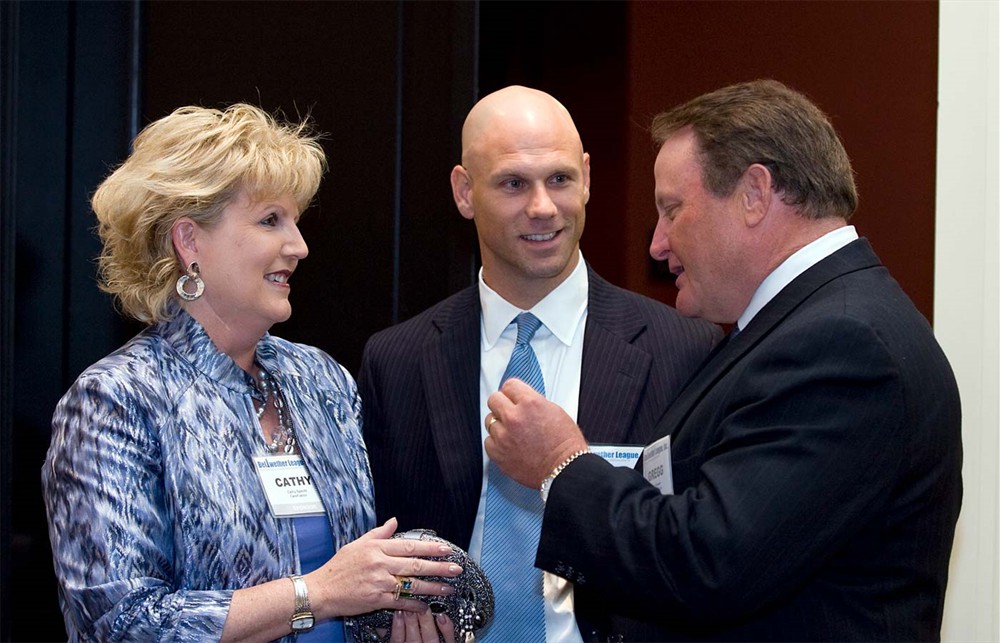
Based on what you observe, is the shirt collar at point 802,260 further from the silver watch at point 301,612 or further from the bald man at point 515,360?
the silver watch at point 301,612

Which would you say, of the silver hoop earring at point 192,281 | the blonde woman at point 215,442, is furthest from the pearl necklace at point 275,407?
the silver hoop earring at point 192,281

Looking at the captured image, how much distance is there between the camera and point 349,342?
322 cm

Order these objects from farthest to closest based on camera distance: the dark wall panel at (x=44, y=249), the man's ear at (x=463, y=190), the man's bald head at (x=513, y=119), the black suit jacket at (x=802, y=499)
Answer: the dark wall panel at (x=44, y=249) < the man's ear at (x=463, y=190) < the man's bald head at (x=513, y=119) < the black suit jacket at (x=802, y=499)

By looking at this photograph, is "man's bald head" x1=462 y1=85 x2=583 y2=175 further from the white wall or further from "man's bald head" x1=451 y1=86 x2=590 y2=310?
the white wall

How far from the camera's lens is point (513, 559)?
227cm

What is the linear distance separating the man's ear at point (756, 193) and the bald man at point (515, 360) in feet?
2.11

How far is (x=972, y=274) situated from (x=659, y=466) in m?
1.32

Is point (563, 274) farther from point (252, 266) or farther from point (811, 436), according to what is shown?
point (811, 436)

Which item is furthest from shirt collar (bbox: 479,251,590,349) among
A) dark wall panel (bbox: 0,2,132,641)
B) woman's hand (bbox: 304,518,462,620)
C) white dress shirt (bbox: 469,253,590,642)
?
dark wall panel (bbox: 0,2,132,641)

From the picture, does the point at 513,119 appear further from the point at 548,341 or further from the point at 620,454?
the point at 620,454

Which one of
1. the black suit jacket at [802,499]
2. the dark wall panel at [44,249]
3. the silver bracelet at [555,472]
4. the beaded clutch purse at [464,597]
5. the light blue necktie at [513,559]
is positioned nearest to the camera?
the black suit jacket at [802,499]

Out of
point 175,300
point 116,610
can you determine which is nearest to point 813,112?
point 175,300

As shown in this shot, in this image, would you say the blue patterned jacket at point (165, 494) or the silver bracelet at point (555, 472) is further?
the blue patterned jacket at point (165, 494)

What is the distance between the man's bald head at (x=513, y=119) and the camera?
8.52 ft
